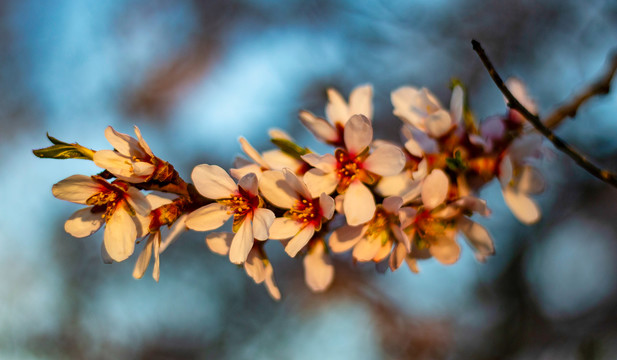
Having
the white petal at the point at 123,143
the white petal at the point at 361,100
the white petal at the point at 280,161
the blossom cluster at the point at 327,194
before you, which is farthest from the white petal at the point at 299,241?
the white petal at the point at 361,100

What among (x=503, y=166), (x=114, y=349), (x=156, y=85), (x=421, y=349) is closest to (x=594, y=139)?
(x=503, y=166)

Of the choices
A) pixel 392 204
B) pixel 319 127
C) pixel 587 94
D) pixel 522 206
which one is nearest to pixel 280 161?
pixel 319 127

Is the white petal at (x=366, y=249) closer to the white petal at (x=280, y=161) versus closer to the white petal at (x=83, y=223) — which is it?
the white petal at (x=280, y=161)

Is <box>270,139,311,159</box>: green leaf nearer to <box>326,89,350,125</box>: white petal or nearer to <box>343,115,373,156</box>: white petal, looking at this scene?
<box>343,115,373,156</box>: white petal

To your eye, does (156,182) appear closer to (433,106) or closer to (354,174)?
(354,174)

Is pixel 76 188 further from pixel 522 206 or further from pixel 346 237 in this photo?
pixel 522 206

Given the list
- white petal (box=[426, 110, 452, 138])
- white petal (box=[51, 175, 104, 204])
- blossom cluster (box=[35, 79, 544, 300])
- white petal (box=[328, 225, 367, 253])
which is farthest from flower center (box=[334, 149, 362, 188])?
white petal (box=[51, 175, 104, 204])

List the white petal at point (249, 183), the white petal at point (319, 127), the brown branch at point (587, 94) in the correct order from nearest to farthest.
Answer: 1. the white petal at point (249, 183)
2. the white petal at point (319, 127)
3. the brown branch at point (587, 94)
